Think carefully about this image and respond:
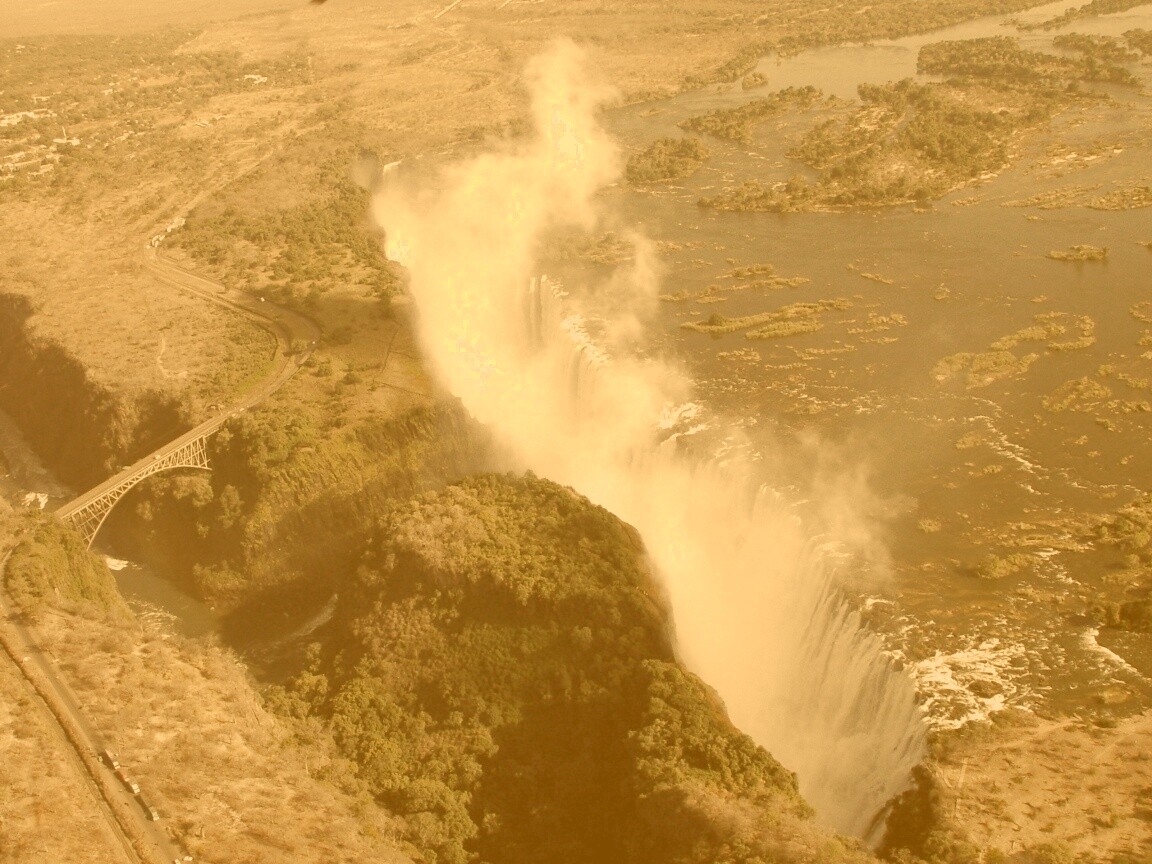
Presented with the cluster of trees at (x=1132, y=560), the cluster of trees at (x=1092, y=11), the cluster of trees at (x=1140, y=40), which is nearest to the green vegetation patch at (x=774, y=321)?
the cluster of trees at (x=1132, y=560)

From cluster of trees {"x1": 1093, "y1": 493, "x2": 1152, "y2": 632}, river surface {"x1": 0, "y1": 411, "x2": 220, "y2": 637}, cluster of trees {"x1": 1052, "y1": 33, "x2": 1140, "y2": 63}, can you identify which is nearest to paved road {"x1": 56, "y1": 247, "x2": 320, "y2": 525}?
river surface {"x1": 0, "y1": 411, "x2": 220, "y2": 637}

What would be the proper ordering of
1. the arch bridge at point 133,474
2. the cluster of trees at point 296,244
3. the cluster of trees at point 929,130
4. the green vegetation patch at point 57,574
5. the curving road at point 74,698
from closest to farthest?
1. the curving road at point 74,698
2. the green vegetation patch at point 57,574
3. the arch bridge at point 133,474
4. the cluster of trees at point 296,244
5. the cluster of trees at point 929,130

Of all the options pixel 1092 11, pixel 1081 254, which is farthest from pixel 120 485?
pixel 1092 11

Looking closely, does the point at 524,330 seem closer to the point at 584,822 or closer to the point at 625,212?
the point at 625,212

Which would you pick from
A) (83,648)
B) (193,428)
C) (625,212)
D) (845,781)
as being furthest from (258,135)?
(845,781)

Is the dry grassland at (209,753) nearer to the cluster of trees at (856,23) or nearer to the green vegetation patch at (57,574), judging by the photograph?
the green vegetation patch at (57,574)
